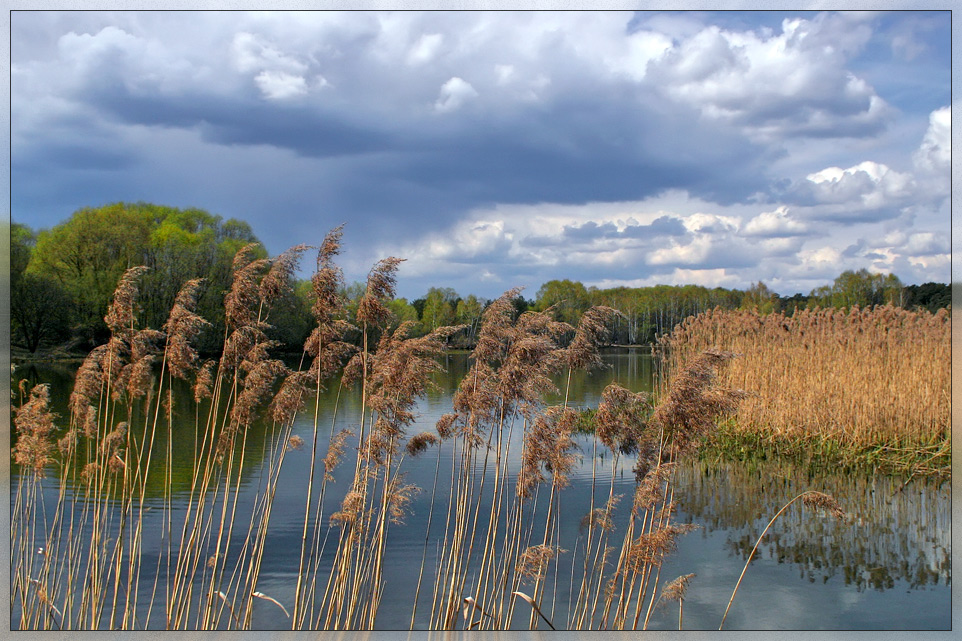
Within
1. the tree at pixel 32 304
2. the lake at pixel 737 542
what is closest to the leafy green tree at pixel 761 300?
the lake at pixel 737 542

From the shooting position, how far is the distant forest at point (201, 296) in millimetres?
6574

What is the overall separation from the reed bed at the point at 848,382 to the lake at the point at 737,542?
57 centimetres

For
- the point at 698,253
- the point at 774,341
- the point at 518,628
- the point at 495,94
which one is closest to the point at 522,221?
the point at 495,94

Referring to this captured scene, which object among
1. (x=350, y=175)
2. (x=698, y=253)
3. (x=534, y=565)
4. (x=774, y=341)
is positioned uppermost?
(x=350, y=175)

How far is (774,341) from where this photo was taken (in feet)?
32.6

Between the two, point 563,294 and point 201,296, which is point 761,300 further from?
point 201,296

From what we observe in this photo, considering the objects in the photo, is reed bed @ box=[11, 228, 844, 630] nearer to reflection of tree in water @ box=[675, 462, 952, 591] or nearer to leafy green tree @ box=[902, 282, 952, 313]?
reflection of tree in water @ box=[675, 462, 952, 591]

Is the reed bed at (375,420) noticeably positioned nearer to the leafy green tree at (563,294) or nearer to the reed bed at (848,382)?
the leafy green tree at (563,294)

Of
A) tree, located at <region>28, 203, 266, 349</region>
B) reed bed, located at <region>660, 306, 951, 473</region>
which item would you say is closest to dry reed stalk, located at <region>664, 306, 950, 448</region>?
reed bed, located at <region>660, 306, 951, 473</region>

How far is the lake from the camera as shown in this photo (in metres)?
4.98

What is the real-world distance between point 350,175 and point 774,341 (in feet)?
20.4

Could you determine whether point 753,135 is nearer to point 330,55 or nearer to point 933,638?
point 330,55

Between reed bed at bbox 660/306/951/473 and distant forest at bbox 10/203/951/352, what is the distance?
1.13 feet

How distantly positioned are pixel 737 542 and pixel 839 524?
1003 mm
